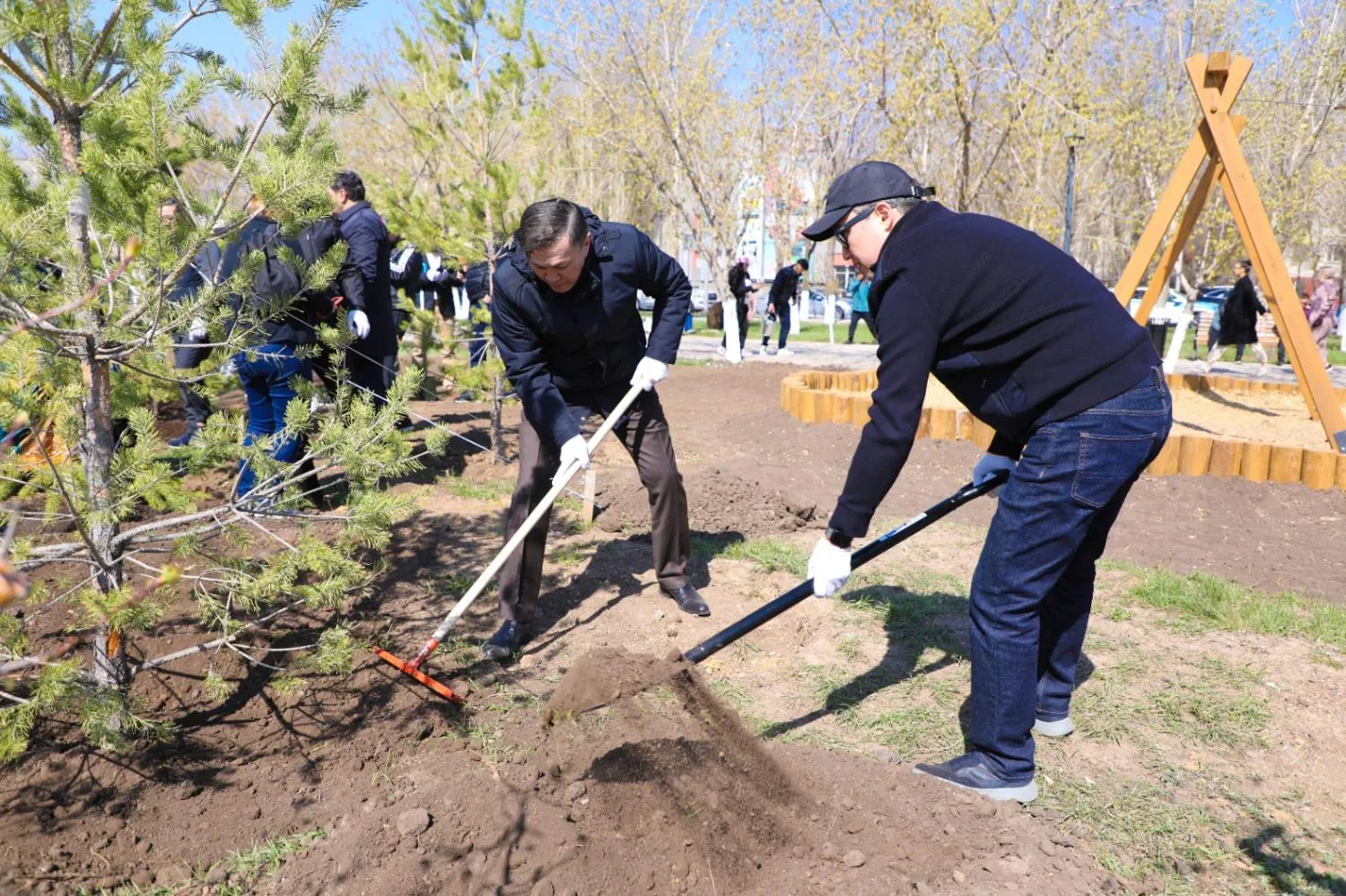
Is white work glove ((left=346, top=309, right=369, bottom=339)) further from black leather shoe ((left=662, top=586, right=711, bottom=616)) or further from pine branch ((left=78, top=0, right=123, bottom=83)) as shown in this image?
pine branch ((left=78, top=0, right=123, bottom=83))

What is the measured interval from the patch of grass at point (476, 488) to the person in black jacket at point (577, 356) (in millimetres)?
1713

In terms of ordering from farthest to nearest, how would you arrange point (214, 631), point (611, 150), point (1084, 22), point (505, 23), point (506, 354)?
point (611, 150) < point (1084, 22) < point (505, 23) < point (506, 354) < point (214, 631)

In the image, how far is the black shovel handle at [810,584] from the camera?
287 cm

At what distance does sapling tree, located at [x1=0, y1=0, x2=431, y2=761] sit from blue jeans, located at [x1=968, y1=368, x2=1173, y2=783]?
5.68 ft

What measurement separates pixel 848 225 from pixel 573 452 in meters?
1.36

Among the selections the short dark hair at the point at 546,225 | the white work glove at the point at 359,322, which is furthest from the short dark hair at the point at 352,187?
the short dark hair at the point at 546,225

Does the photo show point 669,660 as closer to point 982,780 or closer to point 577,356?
point 982,780

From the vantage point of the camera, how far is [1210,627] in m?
3.81

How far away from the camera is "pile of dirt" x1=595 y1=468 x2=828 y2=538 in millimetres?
5109

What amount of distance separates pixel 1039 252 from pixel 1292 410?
7440 mm

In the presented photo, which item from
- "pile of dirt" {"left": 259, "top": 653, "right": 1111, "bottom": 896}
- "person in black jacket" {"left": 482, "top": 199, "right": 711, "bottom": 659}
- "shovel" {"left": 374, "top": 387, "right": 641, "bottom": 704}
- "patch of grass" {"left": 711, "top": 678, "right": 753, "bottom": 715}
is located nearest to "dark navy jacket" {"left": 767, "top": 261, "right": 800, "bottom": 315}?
"person in black jacket" {"left": 482, "top": 199, "right": 711, "bottom": 659}

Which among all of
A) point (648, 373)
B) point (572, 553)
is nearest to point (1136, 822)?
point (648, 373)

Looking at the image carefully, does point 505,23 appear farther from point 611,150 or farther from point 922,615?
point 611,150

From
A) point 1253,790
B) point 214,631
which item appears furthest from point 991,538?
point 214,631
